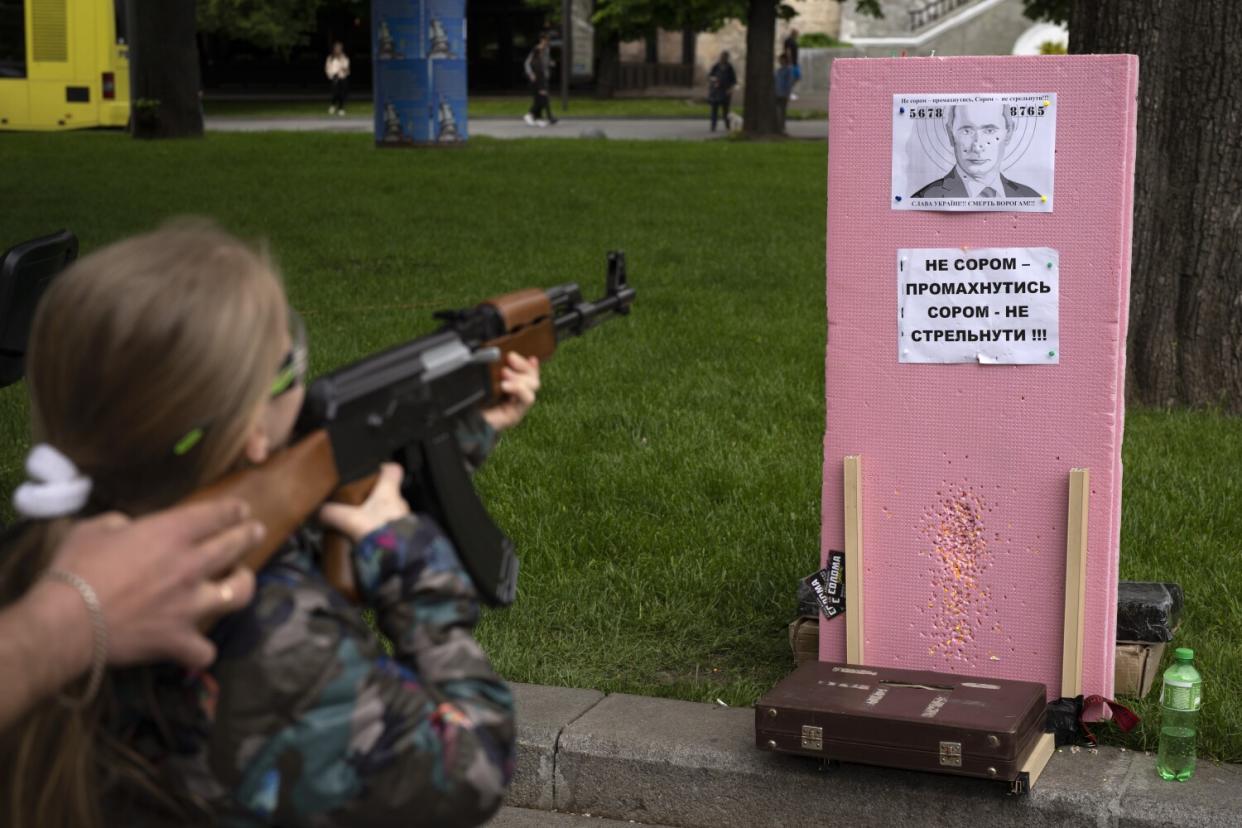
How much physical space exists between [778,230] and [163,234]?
40.4ft

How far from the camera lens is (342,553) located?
1.97 metres

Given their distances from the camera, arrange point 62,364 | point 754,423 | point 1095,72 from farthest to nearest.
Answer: point 754,423 → point 1095,72 → point 62,364

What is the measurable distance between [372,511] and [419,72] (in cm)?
2110

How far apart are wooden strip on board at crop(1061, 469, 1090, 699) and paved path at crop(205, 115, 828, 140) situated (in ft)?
73.9

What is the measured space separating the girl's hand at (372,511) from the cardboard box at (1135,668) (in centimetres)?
281

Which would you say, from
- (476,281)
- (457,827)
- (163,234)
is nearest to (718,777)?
(457,827)

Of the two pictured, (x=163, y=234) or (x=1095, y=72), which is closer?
(x=163, y=234)

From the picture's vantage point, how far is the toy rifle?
1875mm

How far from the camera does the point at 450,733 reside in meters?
1.92

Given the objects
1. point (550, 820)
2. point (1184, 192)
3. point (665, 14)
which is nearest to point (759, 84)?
point (665, 14)

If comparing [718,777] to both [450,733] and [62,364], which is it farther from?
[62,364]

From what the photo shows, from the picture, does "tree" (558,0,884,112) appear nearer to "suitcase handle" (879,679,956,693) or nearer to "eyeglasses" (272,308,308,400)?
"suitcase handle" (879,679,956,693)

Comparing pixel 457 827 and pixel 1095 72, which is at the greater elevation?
pixel 1095 72

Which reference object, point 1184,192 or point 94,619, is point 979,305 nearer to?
point 94,619
